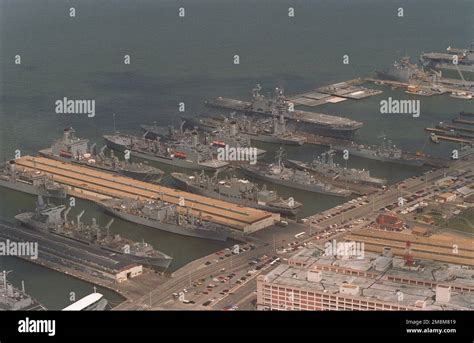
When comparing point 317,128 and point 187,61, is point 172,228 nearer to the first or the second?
point 317,128

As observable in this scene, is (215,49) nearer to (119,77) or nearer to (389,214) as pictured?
(119,77)

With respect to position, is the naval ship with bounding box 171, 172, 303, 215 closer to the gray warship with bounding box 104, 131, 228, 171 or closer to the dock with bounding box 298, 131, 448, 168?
the gray warship with bounding box 104, 131, 228, 171

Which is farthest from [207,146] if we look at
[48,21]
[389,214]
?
[48,21]

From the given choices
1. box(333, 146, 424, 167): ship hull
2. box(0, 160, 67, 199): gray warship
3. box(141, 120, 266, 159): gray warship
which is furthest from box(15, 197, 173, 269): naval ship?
box(333, 146, 424, 167): ship hull

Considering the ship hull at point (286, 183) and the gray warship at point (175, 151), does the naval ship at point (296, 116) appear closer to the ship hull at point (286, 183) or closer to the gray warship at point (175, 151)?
the gray warship at point (175, 151)

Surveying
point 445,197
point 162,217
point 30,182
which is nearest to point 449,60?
point 445,197

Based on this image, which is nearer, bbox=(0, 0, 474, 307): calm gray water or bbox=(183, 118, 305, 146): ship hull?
bbox=(0, 0, 474, 307): calm gray water
